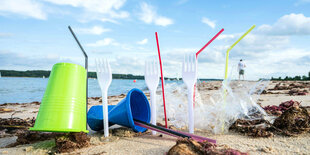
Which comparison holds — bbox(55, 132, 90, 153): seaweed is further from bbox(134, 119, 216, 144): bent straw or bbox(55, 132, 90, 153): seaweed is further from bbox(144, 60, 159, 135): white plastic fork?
bbox(144, 60, 159, 135): white plastic fork

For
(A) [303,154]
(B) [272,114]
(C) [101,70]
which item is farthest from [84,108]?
(B) [272,114]

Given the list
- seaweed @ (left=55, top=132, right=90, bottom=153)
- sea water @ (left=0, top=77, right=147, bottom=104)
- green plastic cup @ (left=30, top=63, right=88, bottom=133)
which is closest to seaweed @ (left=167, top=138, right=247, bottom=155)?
seaweed @ (left=55, top=132, right=90, bottom=153)

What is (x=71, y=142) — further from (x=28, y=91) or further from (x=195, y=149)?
(x=28, y=91)

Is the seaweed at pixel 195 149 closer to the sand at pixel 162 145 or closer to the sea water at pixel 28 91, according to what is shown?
the sand at pixel 162 145

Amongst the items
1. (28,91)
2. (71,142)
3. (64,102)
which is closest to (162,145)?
(71,142)

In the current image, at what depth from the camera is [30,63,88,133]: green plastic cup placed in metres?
2.39

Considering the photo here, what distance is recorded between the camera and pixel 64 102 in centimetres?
250

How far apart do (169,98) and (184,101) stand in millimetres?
258

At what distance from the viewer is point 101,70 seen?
268cm

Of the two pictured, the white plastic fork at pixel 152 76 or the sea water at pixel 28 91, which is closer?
the white plastic fork at pixel 152 76

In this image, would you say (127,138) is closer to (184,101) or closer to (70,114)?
(70,114)

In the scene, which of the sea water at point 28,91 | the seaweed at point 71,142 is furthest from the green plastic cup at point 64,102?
the sea water at point 28,91

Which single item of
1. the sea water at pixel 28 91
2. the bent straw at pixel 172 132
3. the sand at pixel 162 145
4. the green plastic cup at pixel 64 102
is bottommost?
the sea water at pixel 28 91

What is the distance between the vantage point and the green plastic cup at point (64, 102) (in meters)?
2.39
